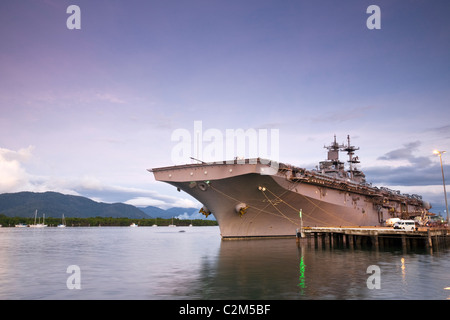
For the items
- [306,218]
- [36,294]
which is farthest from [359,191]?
[36,294]

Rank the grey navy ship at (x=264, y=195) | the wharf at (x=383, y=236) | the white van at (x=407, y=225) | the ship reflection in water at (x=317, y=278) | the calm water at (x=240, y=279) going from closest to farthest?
the ship reflection in water at (x=317, y=278) → the calm water at (x=240, y=279) → the wharf at (x=383, y=236) → the grey navy ship at (x=264, y=195) → the white van at (x=407, y=225)

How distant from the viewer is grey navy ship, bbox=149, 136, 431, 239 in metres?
29.5

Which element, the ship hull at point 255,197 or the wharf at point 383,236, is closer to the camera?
the wharf at point 383,236

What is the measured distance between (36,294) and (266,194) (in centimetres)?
2102

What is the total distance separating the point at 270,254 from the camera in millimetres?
25547

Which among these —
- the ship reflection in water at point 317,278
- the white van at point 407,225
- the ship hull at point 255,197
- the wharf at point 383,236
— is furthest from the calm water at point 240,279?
the ship hull at point 255,197

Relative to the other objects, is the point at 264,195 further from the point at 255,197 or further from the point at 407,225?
the point at 407,225

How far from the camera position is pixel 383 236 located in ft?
97.5

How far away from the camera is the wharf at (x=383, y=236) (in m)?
28.7

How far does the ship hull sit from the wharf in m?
2.70

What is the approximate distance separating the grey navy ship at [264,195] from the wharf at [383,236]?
2788 mm

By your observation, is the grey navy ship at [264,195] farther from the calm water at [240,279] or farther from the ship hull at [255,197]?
the calm water at [240,279]

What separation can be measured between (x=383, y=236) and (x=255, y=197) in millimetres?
11680
